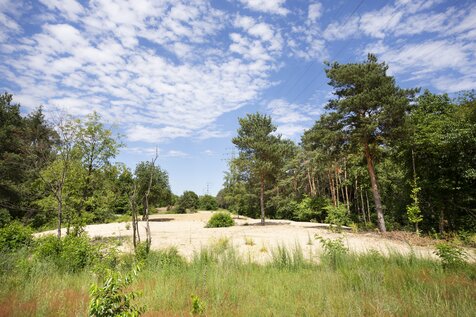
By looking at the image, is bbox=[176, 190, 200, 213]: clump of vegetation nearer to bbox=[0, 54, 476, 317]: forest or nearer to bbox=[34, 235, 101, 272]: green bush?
bbox=[0, 54, 476, 317]: forest

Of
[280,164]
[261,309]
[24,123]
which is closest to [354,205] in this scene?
[280,164]

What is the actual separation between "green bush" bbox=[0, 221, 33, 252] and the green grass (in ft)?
8.96

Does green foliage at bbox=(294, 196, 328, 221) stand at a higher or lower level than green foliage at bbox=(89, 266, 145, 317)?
lower

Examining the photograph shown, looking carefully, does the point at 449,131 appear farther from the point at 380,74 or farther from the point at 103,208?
the point at 103,208

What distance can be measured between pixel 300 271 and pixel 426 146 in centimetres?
1444

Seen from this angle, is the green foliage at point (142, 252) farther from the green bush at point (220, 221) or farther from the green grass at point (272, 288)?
the green bush at point (220, 221)

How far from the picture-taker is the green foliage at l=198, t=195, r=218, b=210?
75.3 metres

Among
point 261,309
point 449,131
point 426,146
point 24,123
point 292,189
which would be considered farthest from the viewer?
point 292,189

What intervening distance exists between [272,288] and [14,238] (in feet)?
32.7

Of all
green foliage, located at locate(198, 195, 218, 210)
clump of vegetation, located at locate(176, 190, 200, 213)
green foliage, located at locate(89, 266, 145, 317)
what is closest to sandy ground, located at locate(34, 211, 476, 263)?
green foliage, located at locate(89, 266, 145, 317)

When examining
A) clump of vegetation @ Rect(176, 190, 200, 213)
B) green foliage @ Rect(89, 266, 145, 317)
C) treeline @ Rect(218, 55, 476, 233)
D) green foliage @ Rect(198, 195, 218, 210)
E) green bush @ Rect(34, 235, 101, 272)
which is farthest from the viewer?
green foliage @ Rect(198, 195, 218, 210)

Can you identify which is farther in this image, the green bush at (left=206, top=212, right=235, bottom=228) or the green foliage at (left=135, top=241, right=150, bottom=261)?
the green bush at (left=206, top=212, right=235, bottom=228)

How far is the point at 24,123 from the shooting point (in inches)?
1268

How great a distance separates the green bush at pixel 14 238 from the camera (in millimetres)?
8797
